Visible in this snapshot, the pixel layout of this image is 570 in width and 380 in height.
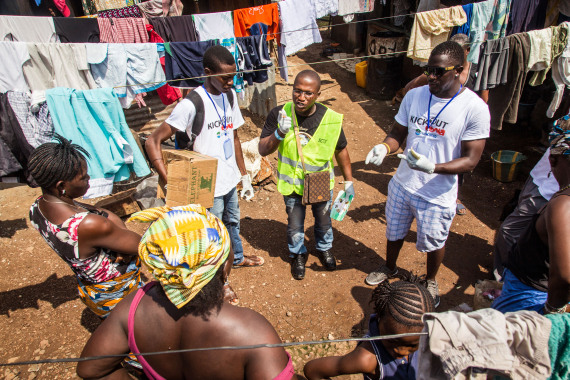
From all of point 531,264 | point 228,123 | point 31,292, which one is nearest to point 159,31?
point 228,123

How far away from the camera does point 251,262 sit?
4176 millimetres

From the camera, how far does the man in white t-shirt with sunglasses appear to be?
283 centimetres

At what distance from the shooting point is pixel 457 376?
1189 millimetres

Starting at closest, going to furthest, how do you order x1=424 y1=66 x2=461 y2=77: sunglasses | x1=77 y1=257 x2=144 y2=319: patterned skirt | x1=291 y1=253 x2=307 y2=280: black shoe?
x1=77 y1=257 x2=144 y2=319: patterned skirt → x1=424 y1=66 x2=461 y2=77: sunglasses → x1=291 y1=253 x2=307 y2=280: black shoe

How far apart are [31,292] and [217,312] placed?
360 cm

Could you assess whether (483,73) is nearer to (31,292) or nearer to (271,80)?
(271,80)

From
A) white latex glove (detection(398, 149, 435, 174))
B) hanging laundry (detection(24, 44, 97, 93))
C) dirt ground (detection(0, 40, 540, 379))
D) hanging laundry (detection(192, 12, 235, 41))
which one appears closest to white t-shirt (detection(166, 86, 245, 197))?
dirt ground (detection(0, 40, 540, 379))

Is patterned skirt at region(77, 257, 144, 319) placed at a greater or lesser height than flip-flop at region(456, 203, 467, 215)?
greater

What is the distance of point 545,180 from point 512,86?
2.85m

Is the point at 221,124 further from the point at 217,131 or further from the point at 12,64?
the point at 12,64

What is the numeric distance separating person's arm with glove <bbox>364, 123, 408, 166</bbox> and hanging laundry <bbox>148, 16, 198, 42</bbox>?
413 centimetres

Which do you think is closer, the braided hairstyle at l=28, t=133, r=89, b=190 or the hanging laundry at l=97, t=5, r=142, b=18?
the braided hairstyle at l=28, t=133, r=89, b=190

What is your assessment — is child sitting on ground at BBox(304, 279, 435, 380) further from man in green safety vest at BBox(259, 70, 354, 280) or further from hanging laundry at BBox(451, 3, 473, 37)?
hanging laundry at BBox(451, 3, 473, 37)

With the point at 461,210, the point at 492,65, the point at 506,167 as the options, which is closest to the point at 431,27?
the point at 492,65
